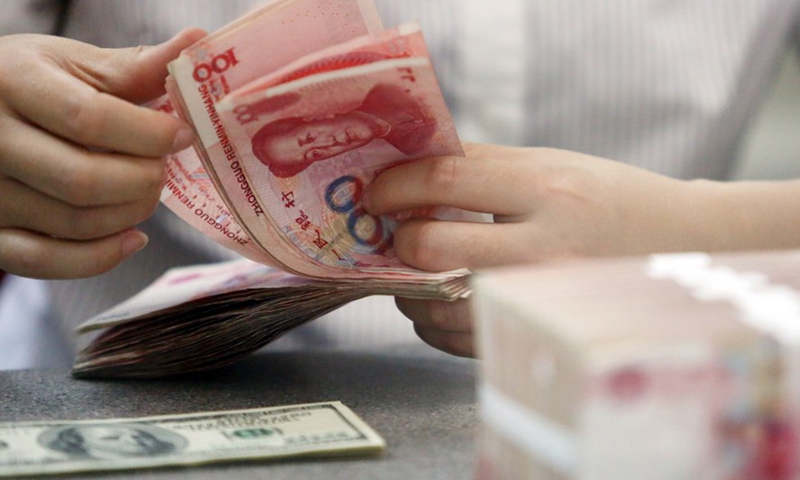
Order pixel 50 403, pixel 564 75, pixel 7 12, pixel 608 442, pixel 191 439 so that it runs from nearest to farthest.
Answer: pixel 608 442, pixel 191 439, pixel 50 403, pixel 7 12, pixel 564 75

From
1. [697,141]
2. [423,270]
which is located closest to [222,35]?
[423,270]

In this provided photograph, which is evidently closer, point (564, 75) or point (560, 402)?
point (560, 402)

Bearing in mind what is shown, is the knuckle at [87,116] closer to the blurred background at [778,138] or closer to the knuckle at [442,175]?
the knuckle at [442,175]

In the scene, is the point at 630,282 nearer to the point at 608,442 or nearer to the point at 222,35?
the point at 608,442

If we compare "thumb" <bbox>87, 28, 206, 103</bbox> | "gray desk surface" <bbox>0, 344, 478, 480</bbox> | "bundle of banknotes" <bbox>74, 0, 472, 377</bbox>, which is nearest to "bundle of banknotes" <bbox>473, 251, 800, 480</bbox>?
"gray desk surface" <bbox>0, 344, 478, 480</bbox>

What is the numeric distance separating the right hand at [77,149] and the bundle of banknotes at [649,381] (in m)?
0.29

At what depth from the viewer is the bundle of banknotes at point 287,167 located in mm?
497

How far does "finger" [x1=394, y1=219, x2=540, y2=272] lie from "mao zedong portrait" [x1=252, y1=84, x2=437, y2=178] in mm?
55

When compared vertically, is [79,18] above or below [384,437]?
above

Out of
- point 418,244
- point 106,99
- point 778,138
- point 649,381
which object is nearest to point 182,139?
point 106,99

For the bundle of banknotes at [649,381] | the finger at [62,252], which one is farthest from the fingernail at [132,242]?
the bundle of banknotes at [649,381]

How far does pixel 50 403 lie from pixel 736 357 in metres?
0.41

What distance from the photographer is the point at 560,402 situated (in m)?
0.26

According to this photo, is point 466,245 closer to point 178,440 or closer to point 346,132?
point 346,132
